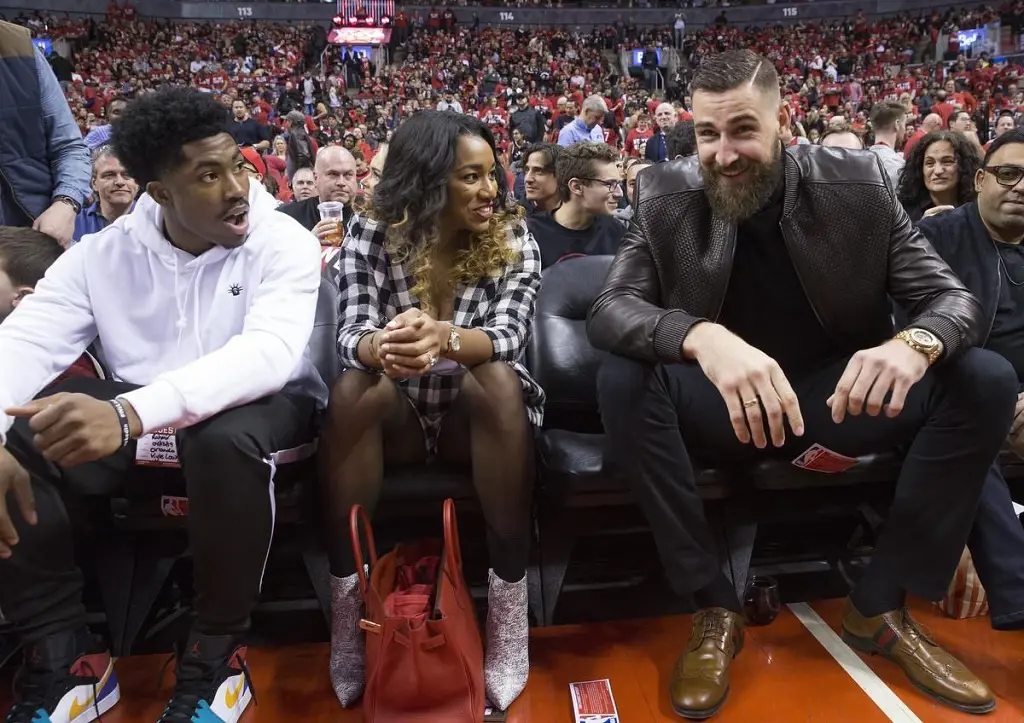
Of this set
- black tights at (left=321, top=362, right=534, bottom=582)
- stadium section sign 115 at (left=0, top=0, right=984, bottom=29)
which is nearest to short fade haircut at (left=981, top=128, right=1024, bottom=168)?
black tights at (left=321, top=362, right=534, bottom=582)

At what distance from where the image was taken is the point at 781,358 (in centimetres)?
186

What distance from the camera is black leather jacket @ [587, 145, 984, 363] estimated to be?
173 cm

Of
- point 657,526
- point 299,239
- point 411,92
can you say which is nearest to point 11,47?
point 299,239

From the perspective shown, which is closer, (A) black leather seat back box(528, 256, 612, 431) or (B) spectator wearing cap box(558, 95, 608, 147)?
(A) black leather seat back box(528, 256, 612, 431)

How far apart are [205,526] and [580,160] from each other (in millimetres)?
2576

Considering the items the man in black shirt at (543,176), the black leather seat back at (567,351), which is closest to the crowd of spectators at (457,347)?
the black leather seat back at (567,351)

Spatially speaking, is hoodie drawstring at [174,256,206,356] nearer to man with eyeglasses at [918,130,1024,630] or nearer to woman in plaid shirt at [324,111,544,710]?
woman in plaid shirt at [324,111,544,710]

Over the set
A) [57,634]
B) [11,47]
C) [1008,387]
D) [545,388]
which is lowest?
[57,634]

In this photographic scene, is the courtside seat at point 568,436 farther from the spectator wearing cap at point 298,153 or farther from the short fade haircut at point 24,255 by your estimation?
the spectator wearing cap at point 298,153

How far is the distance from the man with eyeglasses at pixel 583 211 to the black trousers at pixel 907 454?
1.90 metres

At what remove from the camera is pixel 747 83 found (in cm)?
168

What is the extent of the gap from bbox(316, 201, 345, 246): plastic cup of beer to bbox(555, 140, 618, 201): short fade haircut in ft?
3.55

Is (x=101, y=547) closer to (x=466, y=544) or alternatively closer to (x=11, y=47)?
(x=466, y=544)

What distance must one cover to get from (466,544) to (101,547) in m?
0.88
